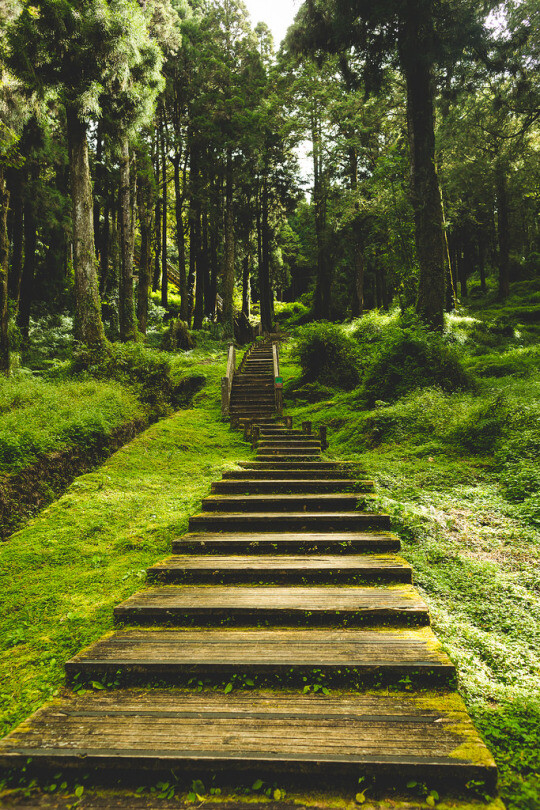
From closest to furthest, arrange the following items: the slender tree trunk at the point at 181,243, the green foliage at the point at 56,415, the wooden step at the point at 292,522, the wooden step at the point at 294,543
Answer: the wooden step at the point at 294,543
the wooden step at the point at 292,522
the green foliage at the point at 56,415
the slender tree trunk at the point at 181,243

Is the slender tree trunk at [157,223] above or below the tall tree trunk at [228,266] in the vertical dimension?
above

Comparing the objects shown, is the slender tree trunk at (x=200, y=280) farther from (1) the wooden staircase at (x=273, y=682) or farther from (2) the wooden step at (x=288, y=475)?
(1) the wooden staircase at (x=273, y=682)

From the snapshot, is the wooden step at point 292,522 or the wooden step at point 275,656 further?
the wooden step at point 292,522

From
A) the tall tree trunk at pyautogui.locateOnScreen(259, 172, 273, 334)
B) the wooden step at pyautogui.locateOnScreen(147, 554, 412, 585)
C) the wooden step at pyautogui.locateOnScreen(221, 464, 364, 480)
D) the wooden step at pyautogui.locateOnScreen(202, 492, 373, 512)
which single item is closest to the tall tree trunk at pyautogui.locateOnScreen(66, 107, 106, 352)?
the wooden step at pyautogui.locateOnScreen(221, 464, 364, 480)

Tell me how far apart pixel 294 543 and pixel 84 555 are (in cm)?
248

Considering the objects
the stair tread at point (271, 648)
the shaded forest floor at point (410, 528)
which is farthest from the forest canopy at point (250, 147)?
the stair tread at point (271, 648)

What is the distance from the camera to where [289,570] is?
355 centimetres

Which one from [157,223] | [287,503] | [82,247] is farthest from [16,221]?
[287,503]

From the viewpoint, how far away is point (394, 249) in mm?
11492

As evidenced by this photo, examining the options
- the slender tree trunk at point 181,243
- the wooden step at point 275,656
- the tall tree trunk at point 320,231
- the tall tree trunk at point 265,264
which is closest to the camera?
the wooden step at point 275,656

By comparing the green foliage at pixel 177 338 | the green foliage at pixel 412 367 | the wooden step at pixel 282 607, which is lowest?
the wooden step at pixel 282 607

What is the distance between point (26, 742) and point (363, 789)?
1.77 metres

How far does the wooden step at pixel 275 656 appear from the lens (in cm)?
244

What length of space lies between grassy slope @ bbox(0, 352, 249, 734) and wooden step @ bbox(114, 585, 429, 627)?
496 millimetres
